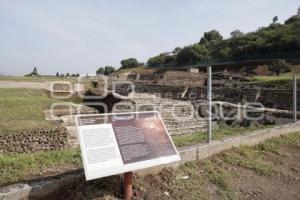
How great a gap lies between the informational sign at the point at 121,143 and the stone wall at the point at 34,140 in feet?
28.1

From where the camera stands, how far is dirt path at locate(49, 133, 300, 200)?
2889 millimetres

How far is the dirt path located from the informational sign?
19.8 inches

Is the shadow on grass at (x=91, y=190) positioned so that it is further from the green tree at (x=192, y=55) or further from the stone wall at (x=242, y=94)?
the green tree at (x=192, y=55)

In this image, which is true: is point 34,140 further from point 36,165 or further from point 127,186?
point 127,186

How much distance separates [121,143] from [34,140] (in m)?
9.67

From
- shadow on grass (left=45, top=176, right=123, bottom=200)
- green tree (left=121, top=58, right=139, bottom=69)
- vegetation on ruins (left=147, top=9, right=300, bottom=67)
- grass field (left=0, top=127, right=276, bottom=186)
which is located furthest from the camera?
green tree (left=121, top=58, right=139, bottom=69)

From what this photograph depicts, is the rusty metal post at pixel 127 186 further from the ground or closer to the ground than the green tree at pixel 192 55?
closer to the ground

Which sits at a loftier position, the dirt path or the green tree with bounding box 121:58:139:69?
the green tree with bounding box 121:58:139:69

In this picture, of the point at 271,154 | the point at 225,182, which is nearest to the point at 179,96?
the point at 271,154

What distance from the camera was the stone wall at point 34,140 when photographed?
35.2 feet

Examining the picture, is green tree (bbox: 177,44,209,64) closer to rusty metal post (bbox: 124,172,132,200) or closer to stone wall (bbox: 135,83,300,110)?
stone wall (bbox: 135,83,300,110)

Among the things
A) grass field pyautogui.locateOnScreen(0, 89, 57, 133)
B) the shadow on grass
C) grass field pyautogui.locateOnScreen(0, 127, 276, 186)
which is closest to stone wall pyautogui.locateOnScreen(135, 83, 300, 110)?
grass field pyautogui.locateOnScreen(0, 89, 57, 133)

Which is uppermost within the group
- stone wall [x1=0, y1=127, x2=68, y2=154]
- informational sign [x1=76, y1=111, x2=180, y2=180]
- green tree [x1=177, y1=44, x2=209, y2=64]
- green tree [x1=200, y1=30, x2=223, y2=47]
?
green tree [x1=200, y1=30, x2=223, y2=47]

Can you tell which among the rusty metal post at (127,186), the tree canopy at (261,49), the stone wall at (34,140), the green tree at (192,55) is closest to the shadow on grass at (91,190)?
the rusty metal post at (127,186)
